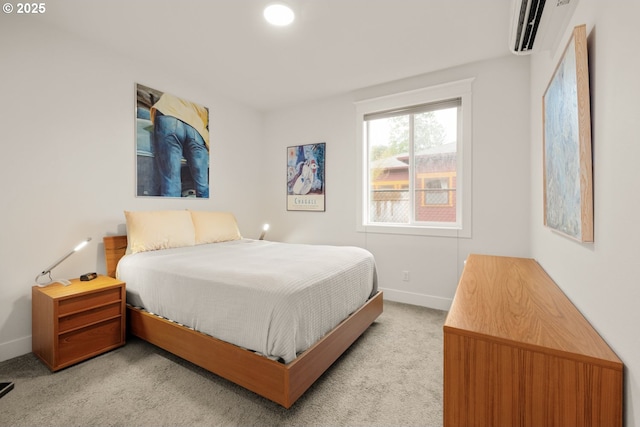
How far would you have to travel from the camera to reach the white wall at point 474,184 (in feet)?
9.18

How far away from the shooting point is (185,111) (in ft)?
11.1

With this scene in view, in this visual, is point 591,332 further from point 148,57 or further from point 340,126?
point 148,57

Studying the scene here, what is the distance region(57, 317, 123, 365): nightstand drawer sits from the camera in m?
1.99

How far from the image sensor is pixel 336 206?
388 cm

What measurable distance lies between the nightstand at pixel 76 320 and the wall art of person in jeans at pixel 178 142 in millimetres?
1293

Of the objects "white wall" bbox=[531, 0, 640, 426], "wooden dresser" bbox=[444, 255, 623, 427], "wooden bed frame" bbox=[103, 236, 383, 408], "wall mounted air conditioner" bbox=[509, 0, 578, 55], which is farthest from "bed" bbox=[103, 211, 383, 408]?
"wall mounted air conditioner" bbox=[509, 0, 578, 55]

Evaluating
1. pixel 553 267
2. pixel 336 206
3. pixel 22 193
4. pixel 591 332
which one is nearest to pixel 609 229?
pixel 591 332

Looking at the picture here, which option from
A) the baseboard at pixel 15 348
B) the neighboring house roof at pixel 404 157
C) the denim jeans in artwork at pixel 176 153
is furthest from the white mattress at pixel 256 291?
the neighboring house roof at pixel 404 157

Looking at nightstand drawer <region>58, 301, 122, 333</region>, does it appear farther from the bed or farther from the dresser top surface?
the dresser top surface

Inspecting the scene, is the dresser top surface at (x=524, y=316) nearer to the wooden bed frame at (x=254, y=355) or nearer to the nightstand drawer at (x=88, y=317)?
the wooden bed frame at (x=254, y=355)

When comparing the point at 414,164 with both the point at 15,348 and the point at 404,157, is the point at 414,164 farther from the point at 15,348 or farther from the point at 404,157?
the point at 15,348

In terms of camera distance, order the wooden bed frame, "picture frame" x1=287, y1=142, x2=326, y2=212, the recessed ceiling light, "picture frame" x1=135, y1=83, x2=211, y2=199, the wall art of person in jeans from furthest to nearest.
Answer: "picture frame" x1=287, y1=142, x2=326, y2=212 < the wall art of person in jeans < "picture frame" x1=135, y1=83, x2=211, y2=199 < the recessed ceiling light < the wooden bed frame

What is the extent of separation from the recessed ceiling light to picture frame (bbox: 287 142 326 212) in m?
1.81

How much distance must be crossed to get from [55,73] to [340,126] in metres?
2.87
